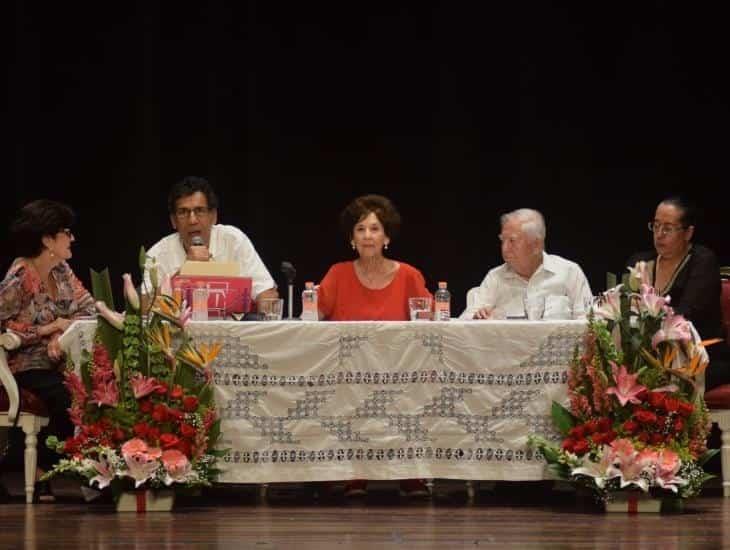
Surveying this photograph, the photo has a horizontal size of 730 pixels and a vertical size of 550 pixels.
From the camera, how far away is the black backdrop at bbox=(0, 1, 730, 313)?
6992mm

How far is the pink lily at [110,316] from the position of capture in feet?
16.7

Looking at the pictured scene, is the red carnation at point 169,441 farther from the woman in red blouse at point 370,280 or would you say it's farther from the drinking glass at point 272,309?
the woman in red blouse at point 370,280

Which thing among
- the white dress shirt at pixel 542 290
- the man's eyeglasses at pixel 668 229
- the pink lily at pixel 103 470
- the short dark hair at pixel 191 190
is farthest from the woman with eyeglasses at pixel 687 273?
the pink lily at pixel 103 470

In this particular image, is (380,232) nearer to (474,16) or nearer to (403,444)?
(403,444)

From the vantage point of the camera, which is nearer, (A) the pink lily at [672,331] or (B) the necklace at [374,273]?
(A) the pink lily at [672,331]

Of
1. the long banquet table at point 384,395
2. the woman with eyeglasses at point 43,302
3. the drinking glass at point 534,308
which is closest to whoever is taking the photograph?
the long banquet table at point 384,395

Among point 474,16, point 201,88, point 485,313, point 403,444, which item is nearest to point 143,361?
point 403,444

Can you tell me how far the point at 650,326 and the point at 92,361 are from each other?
2.00m

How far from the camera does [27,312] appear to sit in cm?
576

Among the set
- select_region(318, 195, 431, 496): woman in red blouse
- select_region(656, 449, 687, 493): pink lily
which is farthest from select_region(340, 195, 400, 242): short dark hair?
select_region(656, 449, 687, 493): pink lily

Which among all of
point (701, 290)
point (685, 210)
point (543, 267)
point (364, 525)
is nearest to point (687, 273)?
point (701, 290)

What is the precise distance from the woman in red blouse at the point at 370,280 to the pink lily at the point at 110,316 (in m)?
1.10

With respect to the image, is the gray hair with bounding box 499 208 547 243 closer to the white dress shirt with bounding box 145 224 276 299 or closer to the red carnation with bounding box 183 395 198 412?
the white dress shirt with bounding box 145 224 276 299

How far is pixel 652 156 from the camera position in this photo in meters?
7.00
